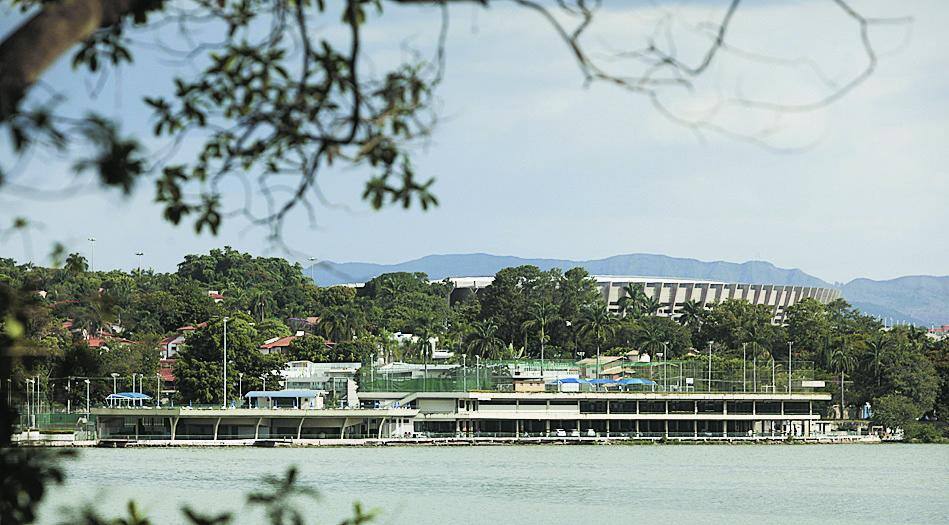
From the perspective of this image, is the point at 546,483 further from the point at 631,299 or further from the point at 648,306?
the point at 648,306

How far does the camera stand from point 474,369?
7625cm

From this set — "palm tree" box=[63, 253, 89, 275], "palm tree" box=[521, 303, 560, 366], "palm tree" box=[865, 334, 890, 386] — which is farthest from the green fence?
"palm tree" box=[63, 253, 89, 275]

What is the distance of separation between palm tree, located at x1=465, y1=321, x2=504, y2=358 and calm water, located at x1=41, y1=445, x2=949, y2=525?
2510cm

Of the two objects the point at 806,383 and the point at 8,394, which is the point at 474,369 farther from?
the point at 8,394

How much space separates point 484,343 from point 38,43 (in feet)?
302

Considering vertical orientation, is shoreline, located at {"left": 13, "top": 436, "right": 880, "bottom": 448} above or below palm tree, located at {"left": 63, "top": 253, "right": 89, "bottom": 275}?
below

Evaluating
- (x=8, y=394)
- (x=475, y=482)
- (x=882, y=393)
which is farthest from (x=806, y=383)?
(x=8, y=394)

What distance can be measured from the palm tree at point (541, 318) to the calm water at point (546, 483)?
28.8 m

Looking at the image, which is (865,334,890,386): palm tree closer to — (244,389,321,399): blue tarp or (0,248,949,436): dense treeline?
(0,248,949,436): dense treeline

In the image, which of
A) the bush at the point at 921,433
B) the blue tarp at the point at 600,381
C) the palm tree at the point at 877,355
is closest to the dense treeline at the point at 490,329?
the palm tree at the point at 877,355

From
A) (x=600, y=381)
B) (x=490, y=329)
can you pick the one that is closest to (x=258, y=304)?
(x=490, y=329)

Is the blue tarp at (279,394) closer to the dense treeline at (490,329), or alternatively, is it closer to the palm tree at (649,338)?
the dense treeline at (490,329)

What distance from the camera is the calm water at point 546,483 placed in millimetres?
36312

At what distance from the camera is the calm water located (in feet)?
119
